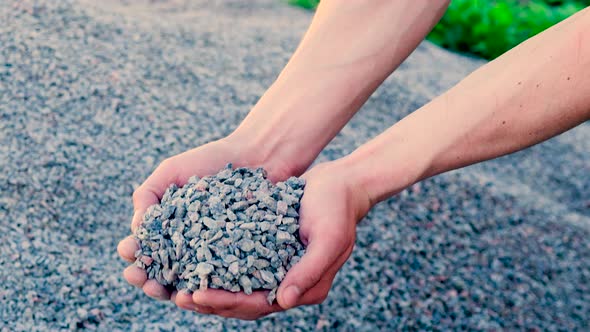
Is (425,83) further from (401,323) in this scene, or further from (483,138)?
(483,138)

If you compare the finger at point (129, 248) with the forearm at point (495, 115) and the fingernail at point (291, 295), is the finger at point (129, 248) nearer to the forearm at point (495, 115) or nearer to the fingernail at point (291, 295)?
the fingernail at point (291, 295)

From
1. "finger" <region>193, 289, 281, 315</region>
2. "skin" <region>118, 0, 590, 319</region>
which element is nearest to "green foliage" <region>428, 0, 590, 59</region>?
"skin" <region>118, 0, 590, 319</region>

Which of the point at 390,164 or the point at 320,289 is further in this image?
the point at 390,164

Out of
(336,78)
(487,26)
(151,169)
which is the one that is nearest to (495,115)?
(336,78)

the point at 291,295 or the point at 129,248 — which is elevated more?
the point at 291,295

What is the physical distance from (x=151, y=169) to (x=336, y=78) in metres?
0.96

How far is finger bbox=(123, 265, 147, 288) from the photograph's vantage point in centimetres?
134

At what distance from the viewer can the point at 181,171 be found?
1.53 metres

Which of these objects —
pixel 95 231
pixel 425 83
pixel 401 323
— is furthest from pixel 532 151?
pixel 95 231

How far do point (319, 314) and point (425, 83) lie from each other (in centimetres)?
184

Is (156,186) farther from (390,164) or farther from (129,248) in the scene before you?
(390,164)

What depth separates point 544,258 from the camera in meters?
2.29

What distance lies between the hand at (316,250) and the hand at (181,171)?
0.50ft

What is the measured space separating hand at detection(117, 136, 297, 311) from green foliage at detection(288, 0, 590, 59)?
2.90m
